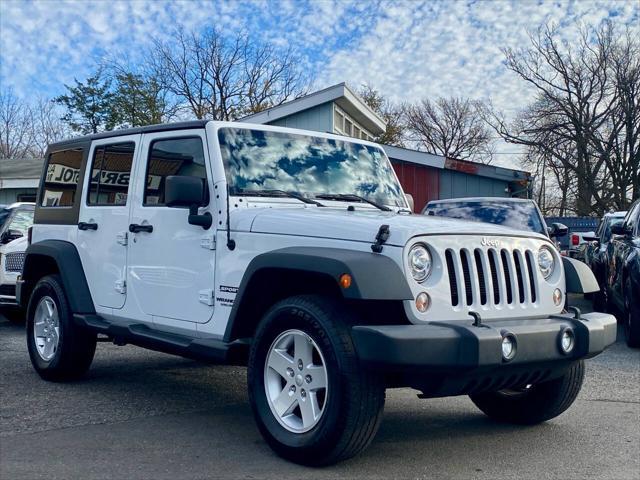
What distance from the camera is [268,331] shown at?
4211 mm

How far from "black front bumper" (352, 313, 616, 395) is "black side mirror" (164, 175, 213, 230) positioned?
1530 mm

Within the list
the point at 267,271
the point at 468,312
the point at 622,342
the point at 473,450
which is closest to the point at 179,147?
the point at 267,271

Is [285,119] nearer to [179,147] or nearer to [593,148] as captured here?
[179,147]

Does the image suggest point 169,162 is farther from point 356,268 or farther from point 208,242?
point 356,268

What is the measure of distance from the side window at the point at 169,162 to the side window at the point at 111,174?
29cm

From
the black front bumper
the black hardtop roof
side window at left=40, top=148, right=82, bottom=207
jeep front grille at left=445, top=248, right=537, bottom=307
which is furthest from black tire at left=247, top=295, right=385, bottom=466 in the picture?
side window at left=40, top=148, right=82, bottom=207

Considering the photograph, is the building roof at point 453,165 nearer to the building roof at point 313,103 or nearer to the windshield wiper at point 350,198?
the building roof at point 313,103

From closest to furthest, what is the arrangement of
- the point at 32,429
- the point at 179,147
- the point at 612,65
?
1. the point at 32,429
2. the point at 179,147
3. the point at 612,65

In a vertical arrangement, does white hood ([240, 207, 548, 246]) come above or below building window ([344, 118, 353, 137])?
below

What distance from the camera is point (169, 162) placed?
213 inches

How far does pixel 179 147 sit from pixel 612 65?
33.0m

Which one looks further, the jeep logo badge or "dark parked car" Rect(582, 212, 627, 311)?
"dark parked car" Rect(582, 212, 627, 311)

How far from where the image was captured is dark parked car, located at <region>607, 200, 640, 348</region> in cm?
840

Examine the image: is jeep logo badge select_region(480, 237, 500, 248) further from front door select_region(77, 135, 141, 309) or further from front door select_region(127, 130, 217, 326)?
front door select_region(77, 135, 141, 309)
